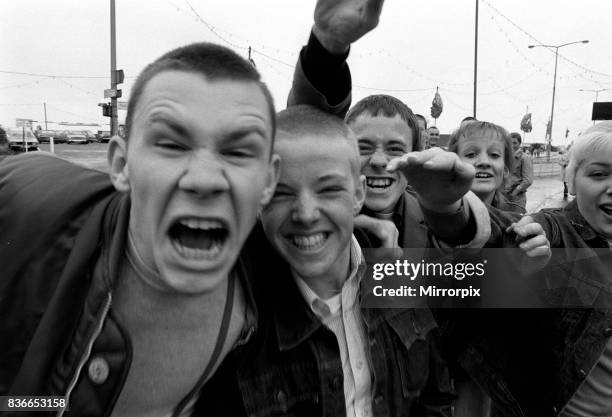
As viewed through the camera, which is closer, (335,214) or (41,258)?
(41,258)

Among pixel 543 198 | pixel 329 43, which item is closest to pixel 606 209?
pixel 329 43

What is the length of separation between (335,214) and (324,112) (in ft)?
1.35

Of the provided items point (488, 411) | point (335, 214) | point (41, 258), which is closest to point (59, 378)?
point (41, 258)

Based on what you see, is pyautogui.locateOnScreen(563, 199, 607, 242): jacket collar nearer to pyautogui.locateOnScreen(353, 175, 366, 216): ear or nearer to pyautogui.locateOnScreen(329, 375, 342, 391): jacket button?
pyautogui.locateOnScreen(353, 175, 366, 216): ear

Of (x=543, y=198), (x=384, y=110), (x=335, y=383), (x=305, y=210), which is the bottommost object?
(x=543, y=198)

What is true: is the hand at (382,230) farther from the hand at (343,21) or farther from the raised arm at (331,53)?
the hand at (343,21)

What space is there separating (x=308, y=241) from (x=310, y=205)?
0.13 metres

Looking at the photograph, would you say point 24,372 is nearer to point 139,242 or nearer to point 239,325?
point 139,242

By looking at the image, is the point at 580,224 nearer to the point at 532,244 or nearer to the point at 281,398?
the point at 532,244

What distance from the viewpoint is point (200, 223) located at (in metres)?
1.33

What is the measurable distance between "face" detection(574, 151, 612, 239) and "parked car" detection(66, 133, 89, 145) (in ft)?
144

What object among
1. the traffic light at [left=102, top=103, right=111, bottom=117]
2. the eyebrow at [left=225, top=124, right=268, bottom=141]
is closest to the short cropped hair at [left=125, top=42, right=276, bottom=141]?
the eyebrow at [left=225, top=124, right=268, bottom=141]

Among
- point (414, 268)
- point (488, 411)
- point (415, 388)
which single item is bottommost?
point (488, 411)

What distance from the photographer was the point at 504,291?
187cm
